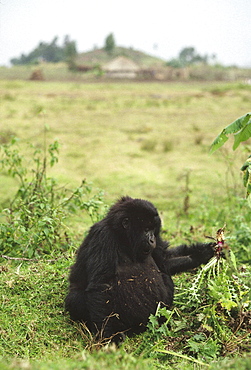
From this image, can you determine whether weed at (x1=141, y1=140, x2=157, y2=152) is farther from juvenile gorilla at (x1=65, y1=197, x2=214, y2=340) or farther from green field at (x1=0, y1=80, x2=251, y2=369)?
juvenile gorilla at (x1=65, y1=197, x2=214, y2=340)

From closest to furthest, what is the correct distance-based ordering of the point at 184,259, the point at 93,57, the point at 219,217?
the point at 184,259, the point at 219,217, the point at 93,57

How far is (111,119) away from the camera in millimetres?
20812

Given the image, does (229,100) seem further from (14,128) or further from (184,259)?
(184,259)

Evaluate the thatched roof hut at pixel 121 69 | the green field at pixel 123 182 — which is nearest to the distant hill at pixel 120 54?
the thatched roof hut at pixel 121 69

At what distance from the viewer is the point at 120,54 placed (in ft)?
252

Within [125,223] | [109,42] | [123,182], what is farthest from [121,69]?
[125,223]

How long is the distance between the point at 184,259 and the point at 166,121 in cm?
1631

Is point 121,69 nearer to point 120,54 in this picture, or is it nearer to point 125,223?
point 120,54

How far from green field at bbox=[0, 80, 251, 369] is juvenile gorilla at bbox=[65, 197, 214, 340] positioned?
214 millimetres

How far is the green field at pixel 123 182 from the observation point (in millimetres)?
3900

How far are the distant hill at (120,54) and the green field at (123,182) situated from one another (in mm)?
43503

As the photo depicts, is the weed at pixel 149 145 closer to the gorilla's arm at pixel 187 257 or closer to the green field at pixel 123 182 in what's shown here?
the green field at pixel 123 182

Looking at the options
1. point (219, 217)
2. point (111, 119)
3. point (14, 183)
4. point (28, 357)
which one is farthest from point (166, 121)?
point (28, 357)

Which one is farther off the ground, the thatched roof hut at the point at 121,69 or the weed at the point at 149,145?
the thatched roof hut at the point at 121,69
